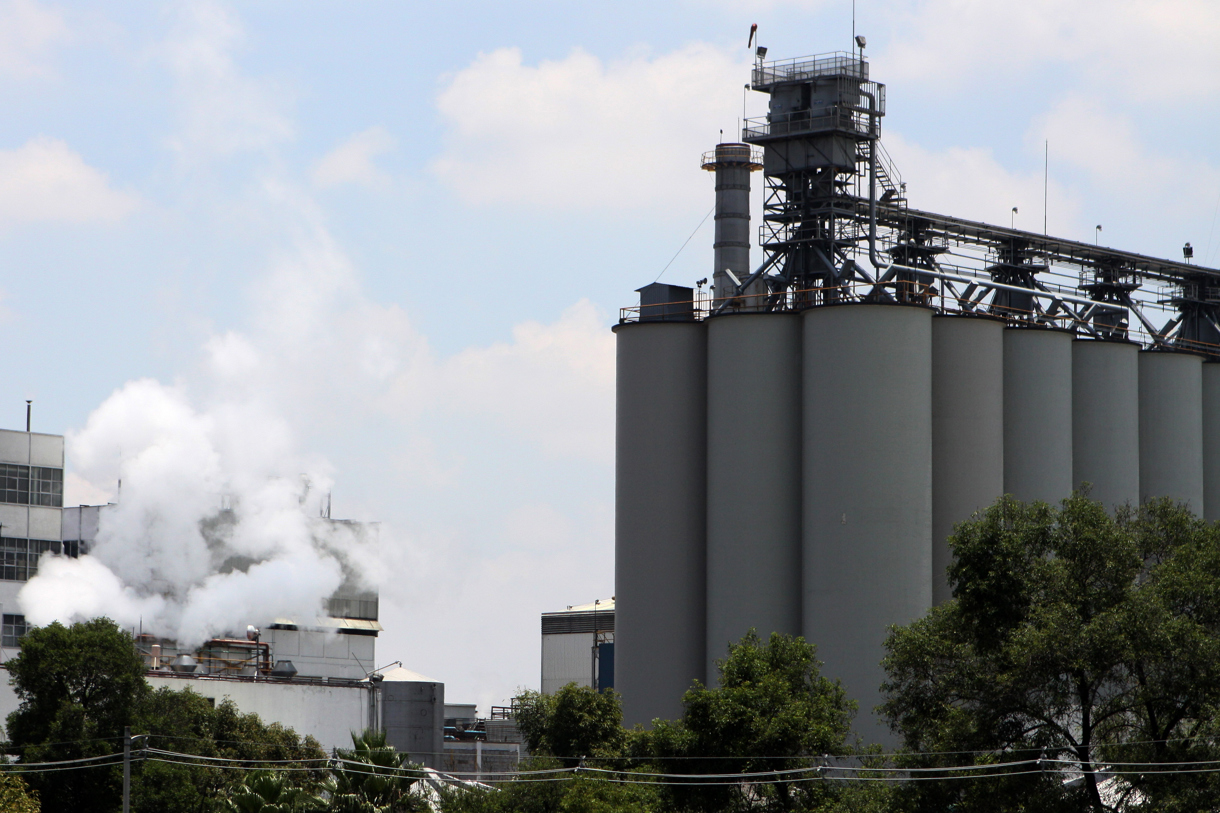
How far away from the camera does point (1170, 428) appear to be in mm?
78312

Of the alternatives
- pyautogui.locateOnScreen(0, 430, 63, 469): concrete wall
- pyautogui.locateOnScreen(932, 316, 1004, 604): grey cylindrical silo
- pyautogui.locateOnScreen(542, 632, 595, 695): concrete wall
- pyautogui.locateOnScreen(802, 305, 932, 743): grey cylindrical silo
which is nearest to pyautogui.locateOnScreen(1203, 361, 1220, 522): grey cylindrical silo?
pyautogui.locateOnScreen(932, 316, 1004, 604): grey cylindrical silo

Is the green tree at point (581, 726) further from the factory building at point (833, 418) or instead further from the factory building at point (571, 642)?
the factory building at point (571, 642)

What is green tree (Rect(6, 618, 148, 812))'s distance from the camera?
5734cm

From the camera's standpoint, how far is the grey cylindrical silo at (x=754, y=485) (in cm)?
6419

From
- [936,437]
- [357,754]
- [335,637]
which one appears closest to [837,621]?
[936,437]

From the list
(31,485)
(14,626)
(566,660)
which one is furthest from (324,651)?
(31,485)

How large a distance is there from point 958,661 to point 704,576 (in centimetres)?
2782

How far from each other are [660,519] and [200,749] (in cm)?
2013

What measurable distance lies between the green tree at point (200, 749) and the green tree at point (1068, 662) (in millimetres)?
19882

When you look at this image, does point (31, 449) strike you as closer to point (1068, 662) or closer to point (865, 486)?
point (865, 486)

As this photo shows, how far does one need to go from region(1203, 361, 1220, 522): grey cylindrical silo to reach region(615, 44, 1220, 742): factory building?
2384mm

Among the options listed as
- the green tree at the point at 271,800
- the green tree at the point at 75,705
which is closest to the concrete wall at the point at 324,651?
the green tree at the point at 75,705

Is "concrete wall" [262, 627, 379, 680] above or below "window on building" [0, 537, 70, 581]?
below

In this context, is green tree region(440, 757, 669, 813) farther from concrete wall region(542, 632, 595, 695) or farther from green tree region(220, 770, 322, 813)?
concrete wall region(542, 632, 595, 695)
